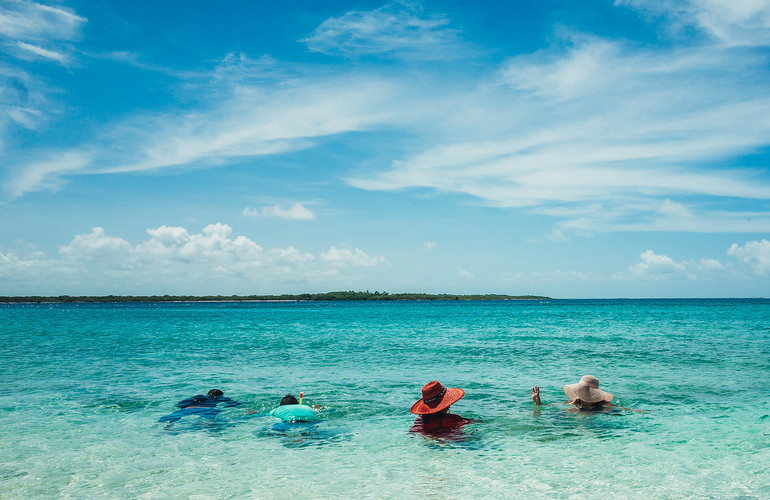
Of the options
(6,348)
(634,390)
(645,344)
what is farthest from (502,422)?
(6,348)

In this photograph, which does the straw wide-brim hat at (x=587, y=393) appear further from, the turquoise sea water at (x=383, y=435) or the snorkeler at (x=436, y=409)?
the snorkeler at (x=436, y=409)

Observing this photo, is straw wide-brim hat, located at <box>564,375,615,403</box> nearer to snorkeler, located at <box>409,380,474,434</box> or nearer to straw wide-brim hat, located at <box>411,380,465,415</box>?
snorkeler, located at <box>409,380,474,434</box>

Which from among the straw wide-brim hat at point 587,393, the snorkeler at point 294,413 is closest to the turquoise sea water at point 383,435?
the snorkeler at point 294,413

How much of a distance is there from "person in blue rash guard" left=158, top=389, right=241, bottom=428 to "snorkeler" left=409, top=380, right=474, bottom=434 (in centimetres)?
529

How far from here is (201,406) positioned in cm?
1344

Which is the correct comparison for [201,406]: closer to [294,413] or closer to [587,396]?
[294,413]

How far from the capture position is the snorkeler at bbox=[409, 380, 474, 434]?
10.6 meters

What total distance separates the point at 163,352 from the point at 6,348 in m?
10.1

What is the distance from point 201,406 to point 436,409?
6637 mm

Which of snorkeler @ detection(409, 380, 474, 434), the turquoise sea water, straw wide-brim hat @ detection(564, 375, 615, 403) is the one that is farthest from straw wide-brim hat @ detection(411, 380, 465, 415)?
straw wide-brim hat @ detection(564, 375, 615, 403)

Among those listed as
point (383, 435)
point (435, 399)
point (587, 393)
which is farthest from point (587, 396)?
point (383, 435)

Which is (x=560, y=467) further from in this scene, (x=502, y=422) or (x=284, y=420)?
(x=284, y=420)

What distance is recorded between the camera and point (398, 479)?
8.36 metres

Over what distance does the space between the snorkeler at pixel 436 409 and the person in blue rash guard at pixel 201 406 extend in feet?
17.3
